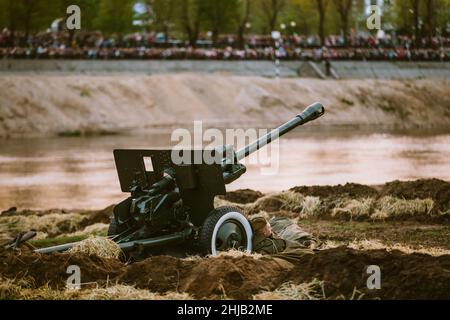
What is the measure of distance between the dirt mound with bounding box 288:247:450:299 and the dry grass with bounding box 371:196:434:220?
636 centimetres

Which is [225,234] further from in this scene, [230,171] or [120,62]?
[120,62]

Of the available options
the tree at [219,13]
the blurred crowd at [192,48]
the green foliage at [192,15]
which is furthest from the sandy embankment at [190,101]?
the tree at [219,13]

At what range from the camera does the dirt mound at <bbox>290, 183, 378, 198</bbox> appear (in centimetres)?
1697

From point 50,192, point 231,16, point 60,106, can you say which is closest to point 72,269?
point 50,192

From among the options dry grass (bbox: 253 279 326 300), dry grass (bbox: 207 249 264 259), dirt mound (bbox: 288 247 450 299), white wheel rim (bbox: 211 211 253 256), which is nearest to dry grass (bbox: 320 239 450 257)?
white wheel rim (bbox: 211 211 253 256)

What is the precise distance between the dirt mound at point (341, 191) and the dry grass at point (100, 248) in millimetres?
7270

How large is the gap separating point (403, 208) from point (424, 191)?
3.34 ft

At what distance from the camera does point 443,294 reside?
302 inches

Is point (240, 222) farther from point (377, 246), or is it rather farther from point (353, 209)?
point (353, 209)

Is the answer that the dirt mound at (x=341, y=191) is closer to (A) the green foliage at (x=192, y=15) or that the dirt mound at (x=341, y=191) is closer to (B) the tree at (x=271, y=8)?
(A) the green foliage at (x=192, y=15)

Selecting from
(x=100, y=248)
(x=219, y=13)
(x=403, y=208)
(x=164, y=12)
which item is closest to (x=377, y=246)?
(x=100, y=248)

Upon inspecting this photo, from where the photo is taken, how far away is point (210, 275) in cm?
891

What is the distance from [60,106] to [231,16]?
26468 mm

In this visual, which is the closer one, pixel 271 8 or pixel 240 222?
pixel 240 222
